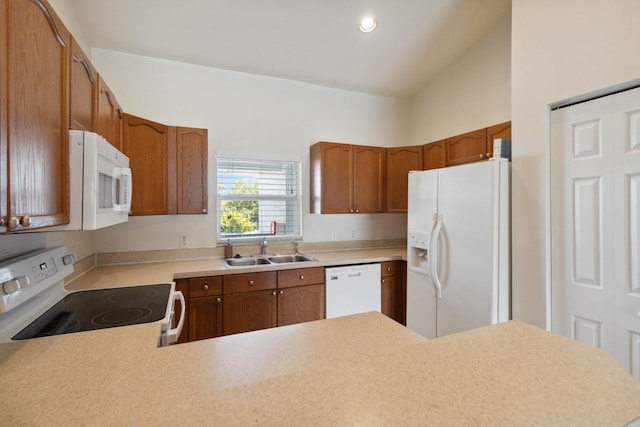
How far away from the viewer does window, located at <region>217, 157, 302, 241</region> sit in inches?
119

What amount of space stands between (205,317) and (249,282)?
433 millimetres

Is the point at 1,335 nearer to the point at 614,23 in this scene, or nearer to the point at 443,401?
the point at 443,401

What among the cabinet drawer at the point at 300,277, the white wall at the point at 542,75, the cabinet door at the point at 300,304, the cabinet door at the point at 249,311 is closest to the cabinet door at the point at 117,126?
the cabinet door at the point at 249,311

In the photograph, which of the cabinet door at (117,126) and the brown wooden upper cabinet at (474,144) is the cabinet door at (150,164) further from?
the brown wooden upper cabinet at (474,144)

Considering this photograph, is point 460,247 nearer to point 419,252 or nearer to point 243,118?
point 419,252

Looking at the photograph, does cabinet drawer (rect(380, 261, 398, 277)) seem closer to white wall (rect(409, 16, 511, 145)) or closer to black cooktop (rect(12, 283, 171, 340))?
white wall (rect(409, 16, 511, 145))

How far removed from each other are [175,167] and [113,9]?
120 cm

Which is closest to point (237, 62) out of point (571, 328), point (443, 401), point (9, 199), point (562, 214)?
point (9, 199)

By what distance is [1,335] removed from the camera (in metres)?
1.09

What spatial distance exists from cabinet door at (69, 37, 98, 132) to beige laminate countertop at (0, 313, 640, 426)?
941mm

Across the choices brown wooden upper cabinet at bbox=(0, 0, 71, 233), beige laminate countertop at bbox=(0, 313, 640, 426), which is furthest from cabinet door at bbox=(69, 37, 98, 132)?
beige laminate countertop at bbox=(0, 313, 640, 426)

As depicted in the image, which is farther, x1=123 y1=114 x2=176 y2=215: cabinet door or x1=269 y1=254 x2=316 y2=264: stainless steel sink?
x1=269 y1=254 x2=316 y2=264: stainless steel sink

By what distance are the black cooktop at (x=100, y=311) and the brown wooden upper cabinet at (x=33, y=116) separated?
50cm

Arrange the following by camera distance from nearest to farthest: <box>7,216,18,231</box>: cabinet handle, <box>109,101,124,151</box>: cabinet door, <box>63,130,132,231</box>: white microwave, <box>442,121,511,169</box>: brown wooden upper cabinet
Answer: <box>7,216,18,231</box>: cabinet handle < <box>63,130,132,231</box>: white microwave < <box>109,101,124,151</box>: cabinet door < <box>442,121,511,169</box>: brown wooden upper cabinet
